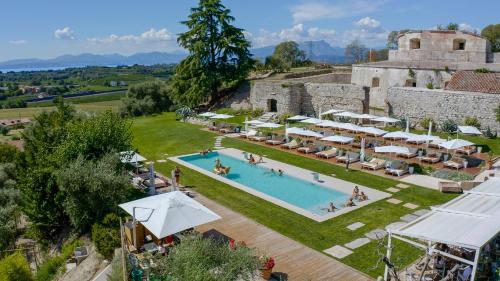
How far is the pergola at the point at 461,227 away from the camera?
8148mm

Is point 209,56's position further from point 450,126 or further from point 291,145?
point 450,126

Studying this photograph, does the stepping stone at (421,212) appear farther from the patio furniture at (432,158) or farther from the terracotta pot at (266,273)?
Answer: the terracotta pot at (266,273)

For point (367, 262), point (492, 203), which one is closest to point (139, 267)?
point (367, 262)

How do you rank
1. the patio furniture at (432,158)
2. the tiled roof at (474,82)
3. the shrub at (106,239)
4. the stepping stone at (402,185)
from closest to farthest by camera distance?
the shrub at (106,239), the stepping stone at (402,185), the patio furniture at (432,158), the tiled roof at (474,82)

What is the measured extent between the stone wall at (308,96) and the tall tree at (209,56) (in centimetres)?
363

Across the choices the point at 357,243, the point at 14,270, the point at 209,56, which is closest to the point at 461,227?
the point at 357,243

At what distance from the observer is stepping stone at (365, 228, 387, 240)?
11906 mm

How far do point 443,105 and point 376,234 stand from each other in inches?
658

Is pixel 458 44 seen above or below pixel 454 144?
above

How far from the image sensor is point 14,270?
11617mm

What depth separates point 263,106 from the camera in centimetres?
3338

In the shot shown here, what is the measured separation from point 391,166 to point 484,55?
834 inches

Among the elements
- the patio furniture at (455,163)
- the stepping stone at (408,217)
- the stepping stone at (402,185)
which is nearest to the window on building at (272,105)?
the patio furniture at (455,163)

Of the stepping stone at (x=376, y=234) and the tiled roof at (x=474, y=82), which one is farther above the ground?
the tiled roof at (x=474, y=82)
